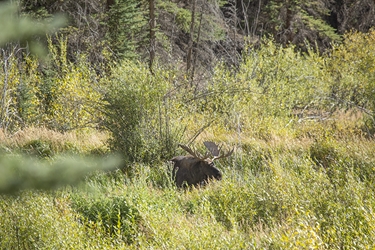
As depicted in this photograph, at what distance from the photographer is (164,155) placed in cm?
1040

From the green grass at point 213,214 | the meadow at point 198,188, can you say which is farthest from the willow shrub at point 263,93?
the green grass at point 213,214

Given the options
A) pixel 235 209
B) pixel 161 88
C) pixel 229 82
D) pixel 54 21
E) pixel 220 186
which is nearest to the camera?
pixel 54 21

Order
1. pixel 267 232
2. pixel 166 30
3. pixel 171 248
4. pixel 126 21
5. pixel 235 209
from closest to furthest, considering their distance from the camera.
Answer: pixel 171 248, pixel 267 232, pixel 235 209, pixel 126 21, pixel 166 30

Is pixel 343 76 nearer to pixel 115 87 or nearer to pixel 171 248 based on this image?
pixel 115 87

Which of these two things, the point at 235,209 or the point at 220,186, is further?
the point at 220,186

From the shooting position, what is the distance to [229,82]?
574 inches

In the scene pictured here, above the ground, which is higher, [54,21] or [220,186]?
[54,21]

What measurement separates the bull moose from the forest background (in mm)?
262

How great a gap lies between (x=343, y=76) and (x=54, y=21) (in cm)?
1891

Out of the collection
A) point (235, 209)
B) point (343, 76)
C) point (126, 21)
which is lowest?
point (343, 76)

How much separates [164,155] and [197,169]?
1.48 meters

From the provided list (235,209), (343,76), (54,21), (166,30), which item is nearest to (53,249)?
(235,209)

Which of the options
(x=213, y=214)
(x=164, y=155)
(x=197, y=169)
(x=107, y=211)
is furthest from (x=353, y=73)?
(x=107, y=211)

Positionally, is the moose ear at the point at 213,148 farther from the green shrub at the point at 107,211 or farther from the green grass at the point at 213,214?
the green shrub at the point at 107,211
